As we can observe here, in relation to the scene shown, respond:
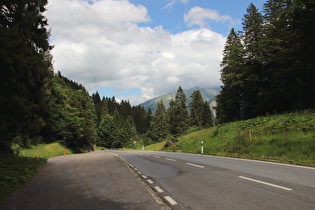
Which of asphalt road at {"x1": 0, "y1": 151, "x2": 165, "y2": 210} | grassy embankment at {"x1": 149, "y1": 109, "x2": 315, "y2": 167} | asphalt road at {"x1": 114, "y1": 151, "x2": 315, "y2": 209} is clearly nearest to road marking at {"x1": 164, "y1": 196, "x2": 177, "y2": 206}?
asphalt road at {"x1": 114, "y1": 151, "x2": 315, "y2": 209}

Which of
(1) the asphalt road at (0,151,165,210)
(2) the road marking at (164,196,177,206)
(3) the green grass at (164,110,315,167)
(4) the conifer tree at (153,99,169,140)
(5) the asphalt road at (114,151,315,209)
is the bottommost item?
(1) the asphalt road at (0,151,165,210)

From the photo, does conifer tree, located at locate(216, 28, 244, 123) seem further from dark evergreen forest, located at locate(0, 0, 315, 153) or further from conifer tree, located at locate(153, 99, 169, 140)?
conifer tree, located at locate(153, 99, 169, 140)

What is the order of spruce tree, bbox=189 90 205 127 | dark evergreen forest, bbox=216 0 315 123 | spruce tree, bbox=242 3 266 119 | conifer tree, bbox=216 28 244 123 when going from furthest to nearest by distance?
spruce tree, bbox=189 90 205 127 < conifer tree, bbox=216 28 244 123 < spruce tree, bbox=242 3 266 119 < dark evergreen forest, bbox=216 0 315 123

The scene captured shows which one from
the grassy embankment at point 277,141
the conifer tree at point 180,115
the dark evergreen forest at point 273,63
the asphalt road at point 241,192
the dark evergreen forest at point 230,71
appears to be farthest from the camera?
the conifer tree at point 180,115

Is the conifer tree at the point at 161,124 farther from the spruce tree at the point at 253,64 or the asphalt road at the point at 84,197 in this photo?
the asphalt road at the point at 84,197

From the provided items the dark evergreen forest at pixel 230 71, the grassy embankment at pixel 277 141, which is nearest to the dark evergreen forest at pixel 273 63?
the dark evergreen forest at pixel 230 71

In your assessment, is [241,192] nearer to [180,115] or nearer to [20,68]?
[20,68]

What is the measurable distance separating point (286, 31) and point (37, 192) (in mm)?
26473

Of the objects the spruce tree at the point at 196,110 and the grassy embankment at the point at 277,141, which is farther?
the spruce tree at the point at 196,110

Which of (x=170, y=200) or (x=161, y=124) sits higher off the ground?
(x=161, y=124)

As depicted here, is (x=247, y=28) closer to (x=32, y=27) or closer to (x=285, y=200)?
(x=32, y=27)

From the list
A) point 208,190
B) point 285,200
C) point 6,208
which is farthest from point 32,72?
point 285,200

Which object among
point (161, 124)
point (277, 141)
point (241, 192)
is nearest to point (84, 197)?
point (241, 192)

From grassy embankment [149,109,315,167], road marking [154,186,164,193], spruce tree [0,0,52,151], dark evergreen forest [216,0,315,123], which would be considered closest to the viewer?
road marking [154,186,164,193]
